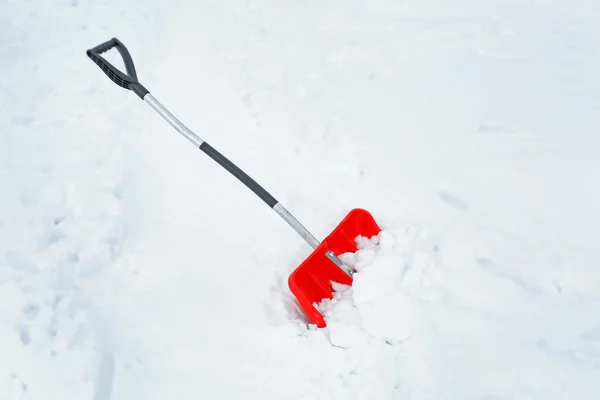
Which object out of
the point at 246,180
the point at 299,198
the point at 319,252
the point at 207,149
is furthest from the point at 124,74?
the point at 319,252

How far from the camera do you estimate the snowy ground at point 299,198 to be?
1924 millimetres

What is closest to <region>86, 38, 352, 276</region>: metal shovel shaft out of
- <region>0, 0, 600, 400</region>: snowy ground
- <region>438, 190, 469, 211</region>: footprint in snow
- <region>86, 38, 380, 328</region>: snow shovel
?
<region>86, 38, 380, 328</region>: snow shovel

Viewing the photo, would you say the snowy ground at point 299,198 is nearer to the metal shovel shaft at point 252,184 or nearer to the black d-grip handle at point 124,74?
the metal shovel shaft at point 252,184

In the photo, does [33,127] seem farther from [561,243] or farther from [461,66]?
[561,243]

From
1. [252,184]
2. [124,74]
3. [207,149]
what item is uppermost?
[124,74]

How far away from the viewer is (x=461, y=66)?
9.59 ft

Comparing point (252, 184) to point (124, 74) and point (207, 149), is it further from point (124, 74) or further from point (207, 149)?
point (124, 74)

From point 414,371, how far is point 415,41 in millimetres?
2085

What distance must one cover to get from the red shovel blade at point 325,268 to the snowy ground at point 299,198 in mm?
81

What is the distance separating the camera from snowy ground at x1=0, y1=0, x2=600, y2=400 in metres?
1.92

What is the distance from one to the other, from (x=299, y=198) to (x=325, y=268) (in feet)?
1.61

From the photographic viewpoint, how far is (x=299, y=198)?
8.41 ft

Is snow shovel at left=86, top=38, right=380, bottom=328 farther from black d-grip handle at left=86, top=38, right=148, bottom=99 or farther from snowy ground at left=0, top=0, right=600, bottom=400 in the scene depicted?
black d-grip handle at left=86, top=38, right=148, bottom=99

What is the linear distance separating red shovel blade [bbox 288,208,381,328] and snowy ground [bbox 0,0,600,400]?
3.2 inches
